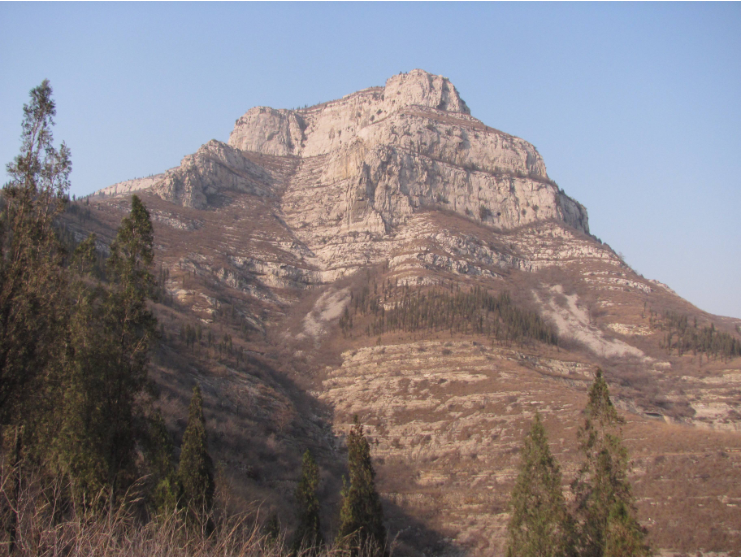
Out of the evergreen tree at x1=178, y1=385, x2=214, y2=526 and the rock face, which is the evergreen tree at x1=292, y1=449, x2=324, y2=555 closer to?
the evergreen tree at x1=178, y1=385, x2=214, y2=526

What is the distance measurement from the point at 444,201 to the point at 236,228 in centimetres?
5678

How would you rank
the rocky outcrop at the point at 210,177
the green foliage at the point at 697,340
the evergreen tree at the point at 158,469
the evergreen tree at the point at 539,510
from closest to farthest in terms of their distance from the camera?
the evergreen tree at the point at 158,469 < the evergreen tree at the point at 539,510 < the green foliage at the point at 697,340 < the rocky outcrop at the point at 210,177

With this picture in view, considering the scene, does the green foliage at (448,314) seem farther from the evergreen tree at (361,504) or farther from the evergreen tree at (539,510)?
the evergreen tree at (539,510)

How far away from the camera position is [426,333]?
8669 cm

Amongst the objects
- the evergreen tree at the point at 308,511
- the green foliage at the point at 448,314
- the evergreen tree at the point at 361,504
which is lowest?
the evergreen tree at the point at 308,511

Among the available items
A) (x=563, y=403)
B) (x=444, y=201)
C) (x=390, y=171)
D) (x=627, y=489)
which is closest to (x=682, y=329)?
(x=563, y=403)

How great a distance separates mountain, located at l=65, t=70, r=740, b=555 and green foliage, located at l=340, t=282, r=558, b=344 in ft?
1.77

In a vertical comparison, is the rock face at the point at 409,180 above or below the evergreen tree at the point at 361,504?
above

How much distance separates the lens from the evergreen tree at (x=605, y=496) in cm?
1872

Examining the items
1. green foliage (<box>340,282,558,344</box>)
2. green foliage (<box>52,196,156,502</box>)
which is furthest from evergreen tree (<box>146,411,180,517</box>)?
green foliage (<box>340,282,558,344</box>)

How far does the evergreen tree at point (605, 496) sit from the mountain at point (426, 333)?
1329cm

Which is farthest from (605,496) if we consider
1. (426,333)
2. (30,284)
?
(426,333)

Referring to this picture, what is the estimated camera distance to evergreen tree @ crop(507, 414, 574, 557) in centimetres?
2141

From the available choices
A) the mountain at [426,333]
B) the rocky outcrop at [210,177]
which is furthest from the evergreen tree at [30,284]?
the rocky outcrop at [210,177]
